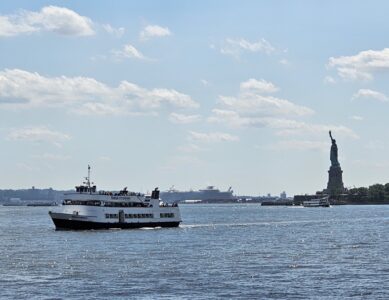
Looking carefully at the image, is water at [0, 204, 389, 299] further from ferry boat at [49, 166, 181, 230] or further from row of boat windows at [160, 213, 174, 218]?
row of boat windows at [160, 213, 174, 218]

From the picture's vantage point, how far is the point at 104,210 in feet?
462

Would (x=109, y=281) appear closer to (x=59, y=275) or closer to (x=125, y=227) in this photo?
(x=59, y=275)

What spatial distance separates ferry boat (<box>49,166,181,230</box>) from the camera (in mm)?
138250

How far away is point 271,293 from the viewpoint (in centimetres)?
6125

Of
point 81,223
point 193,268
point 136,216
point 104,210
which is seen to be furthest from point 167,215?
point 193,268

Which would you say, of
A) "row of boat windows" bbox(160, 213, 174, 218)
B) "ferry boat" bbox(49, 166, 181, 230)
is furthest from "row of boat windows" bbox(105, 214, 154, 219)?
"row of boat windows" bbox(160, 213, 174, 218)

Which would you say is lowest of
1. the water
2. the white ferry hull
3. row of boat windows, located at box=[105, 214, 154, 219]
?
the water

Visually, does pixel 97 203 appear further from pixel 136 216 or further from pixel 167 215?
pixel 167 215

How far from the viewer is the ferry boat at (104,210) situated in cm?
13825

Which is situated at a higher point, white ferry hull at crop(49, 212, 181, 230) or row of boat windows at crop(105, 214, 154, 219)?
row of boat windows at crop(105, 214, 154, 219)

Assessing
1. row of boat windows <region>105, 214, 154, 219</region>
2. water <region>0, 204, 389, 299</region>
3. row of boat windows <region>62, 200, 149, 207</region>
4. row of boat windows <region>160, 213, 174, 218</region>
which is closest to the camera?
water <region>0, 204, 389, 299</region>

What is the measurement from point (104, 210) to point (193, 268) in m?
64.4

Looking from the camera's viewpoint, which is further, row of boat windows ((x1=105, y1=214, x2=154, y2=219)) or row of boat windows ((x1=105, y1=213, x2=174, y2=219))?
row of boat windows ((x1=105, y1=213, x2=174, y2=219))

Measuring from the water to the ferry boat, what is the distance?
14600mm
